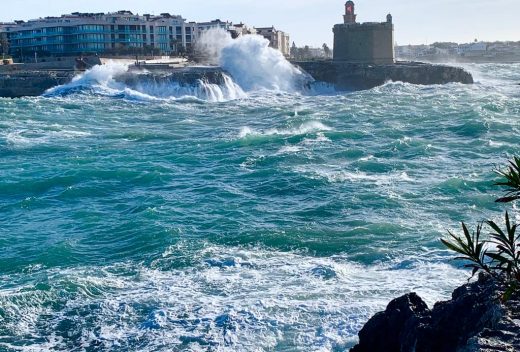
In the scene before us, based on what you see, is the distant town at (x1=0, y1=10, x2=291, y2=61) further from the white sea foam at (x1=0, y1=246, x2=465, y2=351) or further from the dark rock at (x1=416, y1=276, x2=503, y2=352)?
the dark rock at (x1=416, y1=276, x2=503, y2=352)

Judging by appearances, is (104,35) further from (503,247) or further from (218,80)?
(503,247)

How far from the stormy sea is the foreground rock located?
157 centimetres

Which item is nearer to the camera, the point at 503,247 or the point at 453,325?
the point at 503,247

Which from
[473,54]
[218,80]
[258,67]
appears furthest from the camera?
[473,54]

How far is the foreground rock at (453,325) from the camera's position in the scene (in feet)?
21.6

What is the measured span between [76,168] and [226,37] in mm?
53643

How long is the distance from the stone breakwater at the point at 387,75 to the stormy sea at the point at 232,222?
1921 centimetres

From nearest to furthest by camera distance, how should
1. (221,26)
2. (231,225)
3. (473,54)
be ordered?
(231,225)
(221,26)
(473,54)

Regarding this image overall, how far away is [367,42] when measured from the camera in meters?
A: 60.8

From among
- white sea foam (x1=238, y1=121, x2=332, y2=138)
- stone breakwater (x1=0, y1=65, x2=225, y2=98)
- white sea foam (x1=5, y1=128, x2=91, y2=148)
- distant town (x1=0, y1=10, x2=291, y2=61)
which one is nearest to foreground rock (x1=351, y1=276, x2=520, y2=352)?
white sea foam (x1=238, y1=121, x2=332, y2=138)

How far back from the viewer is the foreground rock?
657 centimetres

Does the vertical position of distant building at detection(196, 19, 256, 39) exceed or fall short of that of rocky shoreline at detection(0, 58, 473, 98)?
it exceeds it

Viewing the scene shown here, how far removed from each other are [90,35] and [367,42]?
34843 millimetres

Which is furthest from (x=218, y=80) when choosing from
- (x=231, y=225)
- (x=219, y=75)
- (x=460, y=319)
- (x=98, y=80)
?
(x=460, y=319)
